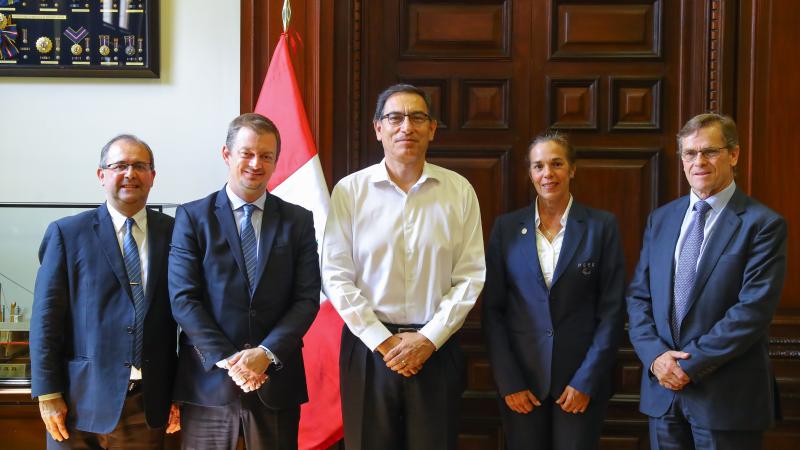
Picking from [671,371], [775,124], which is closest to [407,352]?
[671,371]

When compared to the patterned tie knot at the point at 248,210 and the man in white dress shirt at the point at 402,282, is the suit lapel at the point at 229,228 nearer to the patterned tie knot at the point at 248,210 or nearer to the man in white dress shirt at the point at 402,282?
the patterned tie knot at the point at 248,210

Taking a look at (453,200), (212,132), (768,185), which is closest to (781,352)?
(768,185)

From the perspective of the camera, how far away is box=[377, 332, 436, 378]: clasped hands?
2.11m

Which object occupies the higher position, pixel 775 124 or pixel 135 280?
pixel 775 124

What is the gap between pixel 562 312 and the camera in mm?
2250

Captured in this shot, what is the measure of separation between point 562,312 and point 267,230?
95 cm

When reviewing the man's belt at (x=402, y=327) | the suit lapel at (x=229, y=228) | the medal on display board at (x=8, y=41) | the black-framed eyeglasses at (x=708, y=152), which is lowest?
the man's belt at (x=402, y=327)

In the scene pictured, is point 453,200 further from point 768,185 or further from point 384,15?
point 768,185

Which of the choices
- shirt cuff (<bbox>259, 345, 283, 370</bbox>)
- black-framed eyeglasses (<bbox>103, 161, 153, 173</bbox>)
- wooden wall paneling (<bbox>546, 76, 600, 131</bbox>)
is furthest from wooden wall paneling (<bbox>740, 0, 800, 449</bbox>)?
black-framed eyeglasses (<bbox>103, 161, 153, 173</bbox>)

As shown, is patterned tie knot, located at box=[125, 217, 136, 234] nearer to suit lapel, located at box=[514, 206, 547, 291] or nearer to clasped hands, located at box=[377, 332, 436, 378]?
clasped hands, located at box=[377, 332, 436, 378]

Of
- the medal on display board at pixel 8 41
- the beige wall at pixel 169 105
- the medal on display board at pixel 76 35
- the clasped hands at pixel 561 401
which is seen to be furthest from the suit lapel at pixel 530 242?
the medal on display board at pixel 8 41

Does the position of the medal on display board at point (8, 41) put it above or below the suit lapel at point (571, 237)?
above

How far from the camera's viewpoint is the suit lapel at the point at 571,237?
7.42 ft

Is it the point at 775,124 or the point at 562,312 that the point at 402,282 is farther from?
the point at 775,124
